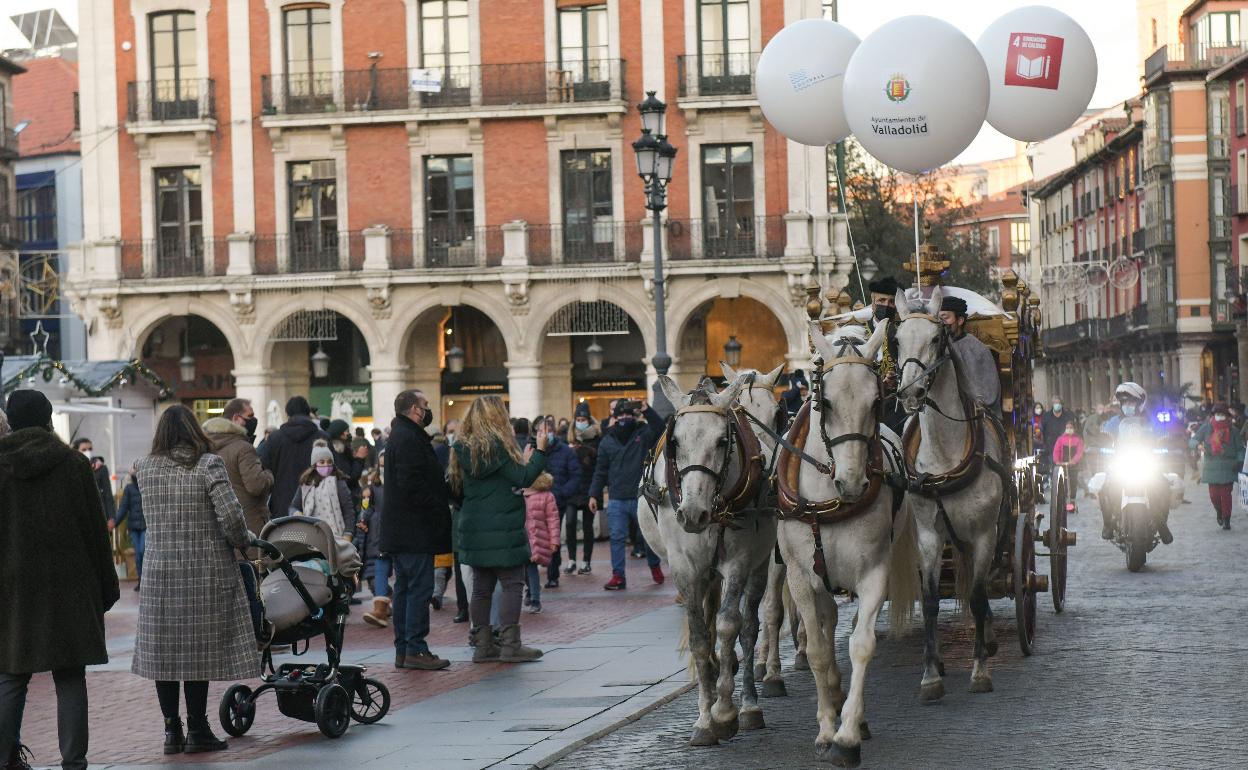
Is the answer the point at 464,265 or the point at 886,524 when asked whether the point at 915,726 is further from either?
the point at 464,265

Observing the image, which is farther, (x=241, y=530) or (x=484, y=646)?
(x=484, y=646)

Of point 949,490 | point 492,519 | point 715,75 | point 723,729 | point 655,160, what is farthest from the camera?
point 715,75

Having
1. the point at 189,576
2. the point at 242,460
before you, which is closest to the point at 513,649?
the point at 242,460

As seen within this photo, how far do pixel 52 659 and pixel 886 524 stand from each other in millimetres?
4043

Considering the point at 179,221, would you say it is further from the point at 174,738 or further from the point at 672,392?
the point at 672,392

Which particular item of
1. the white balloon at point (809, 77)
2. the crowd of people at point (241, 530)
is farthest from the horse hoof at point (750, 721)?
the white balloon at point (809, 77)

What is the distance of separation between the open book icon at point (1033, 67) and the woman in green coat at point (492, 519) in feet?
14.4

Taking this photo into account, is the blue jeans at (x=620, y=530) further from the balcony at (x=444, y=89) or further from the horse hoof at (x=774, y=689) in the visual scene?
the balcony at (x=444, y=89)

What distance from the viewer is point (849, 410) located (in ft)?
28.6

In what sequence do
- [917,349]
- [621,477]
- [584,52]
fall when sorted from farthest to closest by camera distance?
[584,52]
[621,477]
[917,349]

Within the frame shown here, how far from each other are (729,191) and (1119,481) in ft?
65.4

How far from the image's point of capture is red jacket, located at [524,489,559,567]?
16828 mm

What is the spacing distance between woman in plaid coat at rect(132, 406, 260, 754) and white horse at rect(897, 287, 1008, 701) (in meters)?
3.85

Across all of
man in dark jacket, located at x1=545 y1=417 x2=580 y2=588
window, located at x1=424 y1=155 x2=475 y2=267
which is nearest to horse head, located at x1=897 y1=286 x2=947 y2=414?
man in dark jacket, located at x1=545 y1=417 x2=580 y2=588
